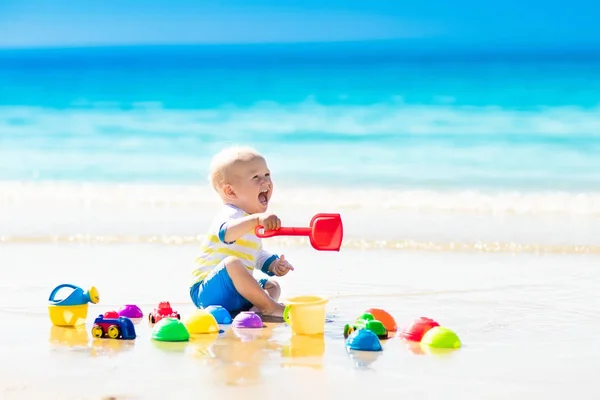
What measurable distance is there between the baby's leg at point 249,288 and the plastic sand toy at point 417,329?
2.79ft

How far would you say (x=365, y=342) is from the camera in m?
4.20

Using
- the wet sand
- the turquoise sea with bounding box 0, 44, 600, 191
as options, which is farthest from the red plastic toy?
the turquoise sea with bounding box 0, 44, 600, 191

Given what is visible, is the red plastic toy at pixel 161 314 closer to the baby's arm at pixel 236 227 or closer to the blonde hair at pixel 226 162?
the baby's arm at pixel 236 227

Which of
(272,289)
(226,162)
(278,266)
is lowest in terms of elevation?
(272,289)

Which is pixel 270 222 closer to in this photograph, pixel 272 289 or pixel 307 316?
pixel 307 316

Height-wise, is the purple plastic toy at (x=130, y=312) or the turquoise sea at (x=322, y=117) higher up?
the turquoise sea at (x=322, y=117)

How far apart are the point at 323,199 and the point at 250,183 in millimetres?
6254

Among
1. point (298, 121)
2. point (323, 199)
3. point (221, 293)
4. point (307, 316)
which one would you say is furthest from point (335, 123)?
point (307, 316)

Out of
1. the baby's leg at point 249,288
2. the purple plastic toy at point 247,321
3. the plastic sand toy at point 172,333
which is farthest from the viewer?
the baby's leg at point 249,288

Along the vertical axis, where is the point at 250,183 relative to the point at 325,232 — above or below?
above

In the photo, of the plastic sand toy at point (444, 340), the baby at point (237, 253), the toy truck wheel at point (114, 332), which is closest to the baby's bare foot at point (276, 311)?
the baby at point (237, 253)

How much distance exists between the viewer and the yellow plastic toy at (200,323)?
457cm

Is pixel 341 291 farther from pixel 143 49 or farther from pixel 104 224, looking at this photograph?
pixel 143 49

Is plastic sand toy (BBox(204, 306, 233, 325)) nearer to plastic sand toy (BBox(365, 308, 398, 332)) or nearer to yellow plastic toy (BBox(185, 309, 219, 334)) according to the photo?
yellow plastic toy (BBox(185, 309, 219, 334))
